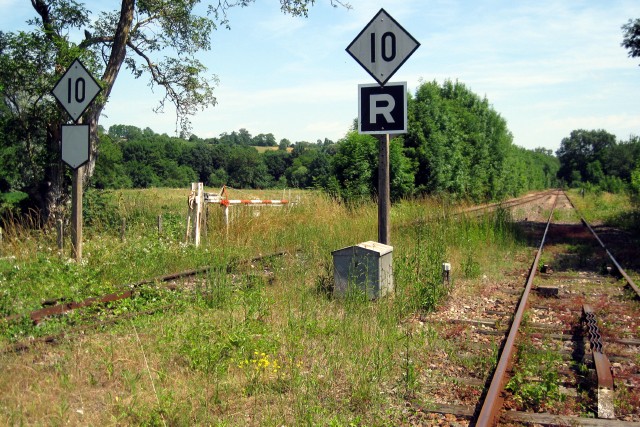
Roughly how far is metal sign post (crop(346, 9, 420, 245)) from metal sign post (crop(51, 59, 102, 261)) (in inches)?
155

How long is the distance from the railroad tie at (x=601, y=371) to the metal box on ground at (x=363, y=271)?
2.45 meters

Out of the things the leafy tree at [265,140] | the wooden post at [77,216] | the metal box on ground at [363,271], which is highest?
the leafy tree at [265,140]

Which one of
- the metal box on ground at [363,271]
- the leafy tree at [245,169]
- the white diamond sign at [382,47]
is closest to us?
the metal box on ground at [363,271]

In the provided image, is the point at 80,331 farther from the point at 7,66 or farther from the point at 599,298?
the point at 7,66

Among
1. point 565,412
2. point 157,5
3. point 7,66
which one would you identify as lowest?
point 565,412

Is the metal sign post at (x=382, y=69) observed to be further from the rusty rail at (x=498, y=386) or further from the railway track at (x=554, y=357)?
the rusty rail at (x=498, y=386)

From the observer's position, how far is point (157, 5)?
1580cm

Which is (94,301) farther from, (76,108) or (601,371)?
(601,371)

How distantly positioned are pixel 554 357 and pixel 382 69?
4.14 metres

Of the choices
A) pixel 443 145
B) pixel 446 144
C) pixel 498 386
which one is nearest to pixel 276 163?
pixel 446 144

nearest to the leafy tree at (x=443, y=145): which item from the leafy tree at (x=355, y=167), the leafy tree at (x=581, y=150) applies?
the leafy tree at (x=355, y=167)

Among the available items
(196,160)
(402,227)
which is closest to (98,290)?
(402,227)

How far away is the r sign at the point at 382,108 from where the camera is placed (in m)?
7.79

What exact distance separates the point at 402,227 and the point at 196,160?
40624 millimetres
